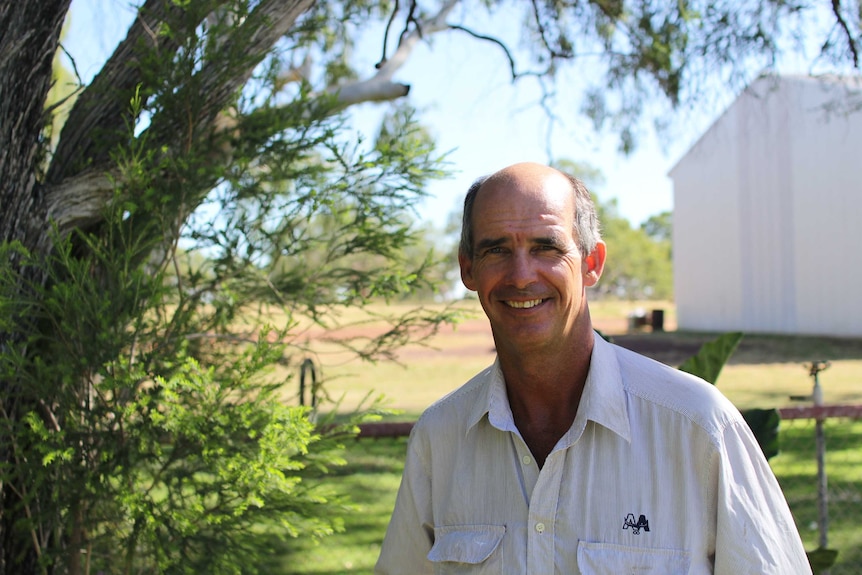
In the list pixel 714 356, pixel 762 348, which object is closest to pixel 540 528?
pixel 714 356

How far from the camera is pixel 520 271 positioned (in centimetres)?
191

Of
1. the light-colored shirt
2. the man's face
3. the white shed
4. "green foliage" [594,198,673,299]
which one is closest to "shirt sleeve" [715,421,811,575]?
the light-colored shirt

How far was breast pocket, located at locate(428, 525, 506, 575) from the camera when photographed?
1.79 m

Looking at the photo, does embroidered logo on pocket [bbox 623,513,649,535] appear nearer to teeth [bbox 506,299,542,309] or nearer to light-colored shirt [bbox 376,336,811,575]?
light-colored shirt [bbox 376,336,811,575]

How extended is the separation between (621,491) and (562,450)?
16 cm

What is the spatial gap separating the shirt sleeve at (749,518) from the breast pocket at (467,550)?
1.57ft

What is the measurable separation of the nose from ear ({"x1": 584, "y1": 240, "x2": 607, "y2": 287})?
22 centimetres

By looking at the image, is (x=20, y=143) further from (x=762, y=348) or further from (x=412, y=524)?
(x=762, y=348)

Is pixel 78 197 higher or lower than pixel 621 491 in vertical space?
higher

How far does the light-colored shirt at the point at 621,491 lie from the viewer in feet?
5.47

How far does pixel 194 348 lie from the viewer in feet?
13.5

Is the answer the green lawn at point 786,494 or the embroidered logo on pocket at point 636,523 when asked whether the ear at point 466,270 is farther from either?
the green lawn at point 786,494

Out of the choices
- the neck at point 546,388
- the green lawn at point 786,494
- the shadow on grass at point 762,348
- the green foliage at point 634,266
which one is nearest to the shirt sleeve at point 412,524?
the neck at point 546,388

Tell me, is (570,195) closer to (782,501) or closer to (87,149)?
(782,501)
